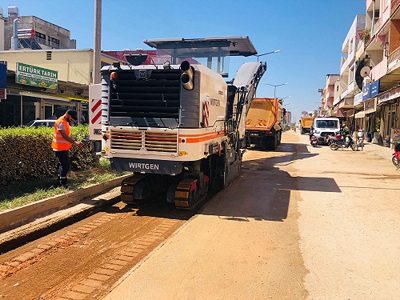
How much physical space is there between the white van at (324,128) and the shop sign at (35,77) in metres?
19.0

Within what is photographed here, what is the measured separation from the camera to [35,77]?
19172mm

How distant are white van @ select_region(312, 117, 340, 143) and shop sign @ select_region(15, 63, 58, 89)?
62.5 ft

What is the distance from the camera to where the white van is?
2688cm

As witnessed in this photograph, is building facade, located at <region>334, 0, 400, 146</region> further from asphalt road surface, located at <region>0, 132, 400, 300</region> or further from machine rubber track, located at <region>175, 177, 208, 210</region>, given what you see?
machine rubber track, located at <region>175, 177, 208, 210</region>

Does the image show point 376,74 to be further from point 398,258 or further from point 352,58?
point 398,258

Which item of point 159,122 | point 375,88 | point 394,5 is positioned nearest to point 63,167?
point 159,122

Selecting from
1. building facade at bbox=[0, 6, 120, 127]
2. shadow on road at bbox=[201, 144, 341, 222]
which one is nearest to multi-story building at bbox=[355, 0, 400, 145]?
shadow on road at bbox=[201, 144, 341, 222]

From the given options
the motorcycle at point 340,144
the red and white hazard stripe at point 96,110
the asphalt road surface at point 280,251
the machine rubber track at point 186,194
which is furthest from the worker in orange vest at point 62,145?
the motorcycle at point 340,144

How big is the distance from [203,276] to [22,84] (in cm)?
1859

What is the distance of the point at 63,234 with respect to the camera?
5.45 m

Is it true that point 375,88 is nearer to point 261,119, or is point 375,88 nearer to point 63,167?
point 261,119

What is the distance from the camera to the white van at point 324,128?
1058 inches

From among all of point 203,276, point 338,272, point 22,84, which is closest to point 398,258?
point 338,272

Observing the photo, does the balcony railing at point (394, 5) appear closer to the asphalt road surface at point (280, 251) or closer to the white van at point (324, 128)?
the white van at point (324, 128)
